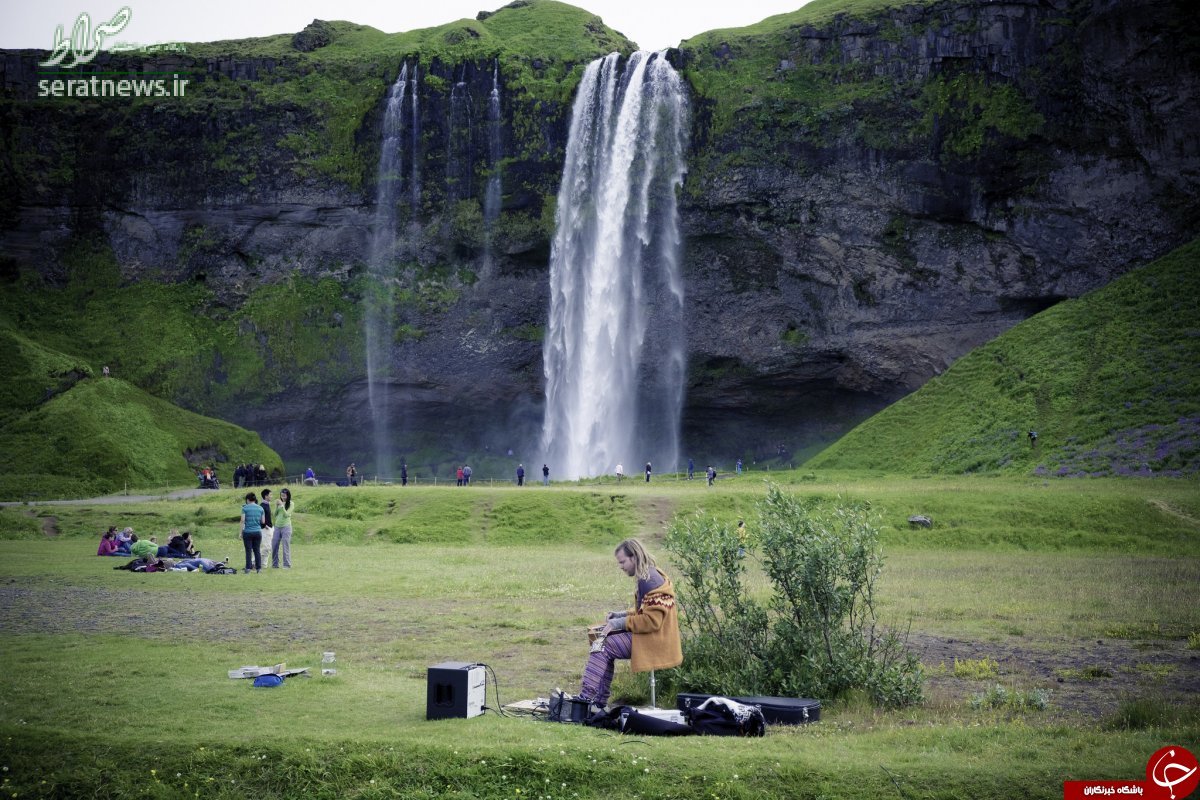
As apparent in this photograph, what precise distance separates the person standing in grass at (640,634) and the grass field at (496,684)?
33.3 inches

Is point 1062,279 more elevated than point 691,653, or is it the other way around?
point 1062,279

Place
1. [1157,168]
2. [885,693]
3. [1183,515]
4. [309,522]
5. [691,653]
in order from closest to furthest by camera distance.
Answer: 1. [885,693]
2. [691,653]
3. [1183,515]
4. [309,522]
5. [1157,168]

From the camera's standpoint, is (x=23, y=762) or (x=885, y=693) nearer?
(x=23, y=762)

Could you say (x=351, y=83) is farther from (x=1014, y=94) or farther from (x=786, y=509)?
(x=786, y=509)

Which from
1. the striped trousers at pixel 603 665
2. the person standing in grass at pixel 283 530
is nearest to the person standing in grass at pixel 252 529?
the person standing in grass at pixel 283 530

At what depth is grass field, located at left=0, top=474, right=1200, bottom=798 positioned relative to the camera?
853 cm

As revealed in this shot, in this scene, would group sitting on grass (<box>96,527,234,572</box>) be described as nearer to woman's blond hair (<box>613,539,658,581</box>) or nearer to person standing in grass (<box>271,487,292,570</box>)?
person standing in grass (<box>271,487,292,570</box>)

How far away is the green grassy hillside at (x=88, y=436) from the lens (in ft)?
170

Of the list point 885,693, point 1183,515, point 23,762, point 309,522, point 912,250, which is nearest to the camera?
point 23,762

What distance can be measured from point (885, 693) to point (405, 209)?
230 ft

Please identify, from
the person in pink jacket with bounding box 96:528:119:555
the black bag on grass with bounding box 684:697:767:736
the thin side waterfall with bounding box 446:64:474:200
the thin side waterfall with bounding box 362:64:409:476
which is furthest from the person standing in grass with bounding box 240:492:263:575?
the thin side waterfall with bounding box 446:64:474:200

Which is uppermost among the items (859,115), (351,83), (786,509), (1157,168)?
(351,83)

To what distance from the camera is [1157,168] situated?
61.0 m

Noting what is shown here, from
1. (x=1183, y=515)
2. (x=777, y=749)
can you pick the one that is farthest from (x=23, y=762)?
(x=1183, y=515)
